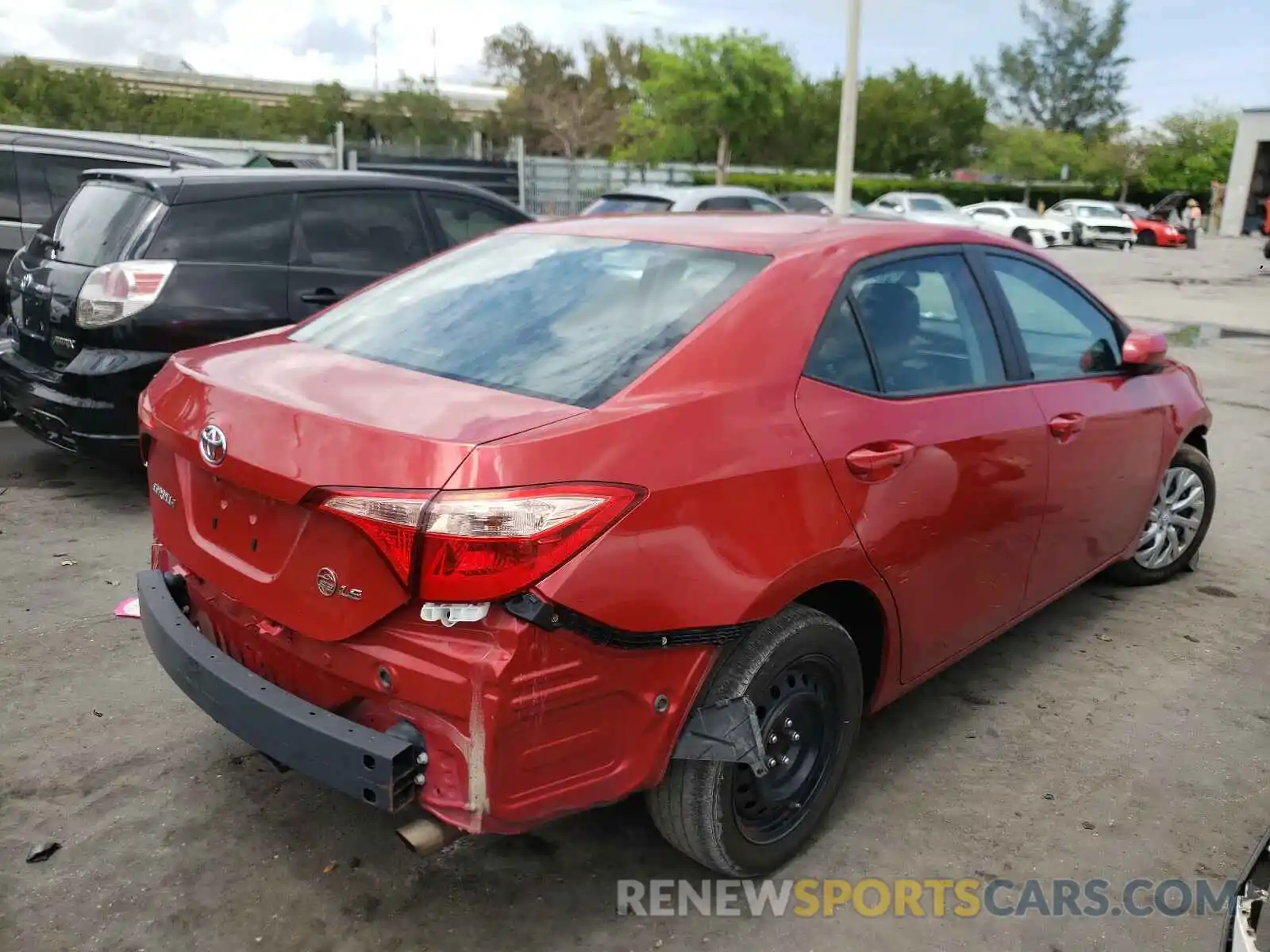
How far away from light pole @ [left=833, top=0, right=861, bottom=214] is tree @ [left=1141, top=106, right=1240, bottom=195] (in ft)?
145

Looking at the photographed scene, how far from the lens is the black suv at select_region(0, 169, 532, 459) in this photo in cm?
509

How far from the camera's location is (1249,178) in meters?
46.7

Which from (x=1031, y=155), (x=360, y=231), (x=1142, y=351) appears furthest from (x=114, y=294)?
(x=1031, y=155)

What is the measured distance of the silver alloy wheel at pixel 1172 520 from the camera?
465 centimetres

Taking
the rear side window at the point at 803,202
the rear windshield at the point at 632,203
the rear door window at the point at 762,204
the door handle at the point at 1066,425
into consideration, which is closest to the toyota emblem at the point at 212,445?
the door handle at the point at 1066,425

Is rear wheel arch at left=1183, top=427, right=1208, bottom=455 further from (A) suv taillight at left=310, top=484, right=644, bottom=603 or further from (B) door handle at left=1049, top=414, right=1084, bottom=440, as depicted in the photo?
(A) suv taillight at left=310, top=484, right=644, bottom=603

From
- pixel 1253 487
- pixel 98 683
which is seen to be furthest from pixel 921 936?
pixel 1253 487

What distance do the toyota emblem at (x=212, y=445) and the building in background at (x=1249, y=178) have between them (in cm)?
5297

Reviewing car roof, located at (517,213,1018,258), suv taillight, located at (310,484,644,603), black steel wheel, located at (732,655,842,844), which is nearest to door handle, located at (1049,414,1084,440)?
car roof, located at (517,213,1018,258)

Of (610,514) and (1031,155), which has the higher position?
(1031,155)

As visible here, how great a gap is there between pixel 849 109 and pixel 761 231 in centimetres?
1673

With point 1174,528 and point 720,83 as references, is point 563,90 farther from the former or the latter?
point 1174,528

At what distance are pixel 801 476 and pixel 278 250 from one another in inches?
155

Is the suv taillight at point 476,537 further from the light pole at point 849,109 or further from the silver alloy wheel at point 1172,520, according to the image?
the light pole at point 849,109
